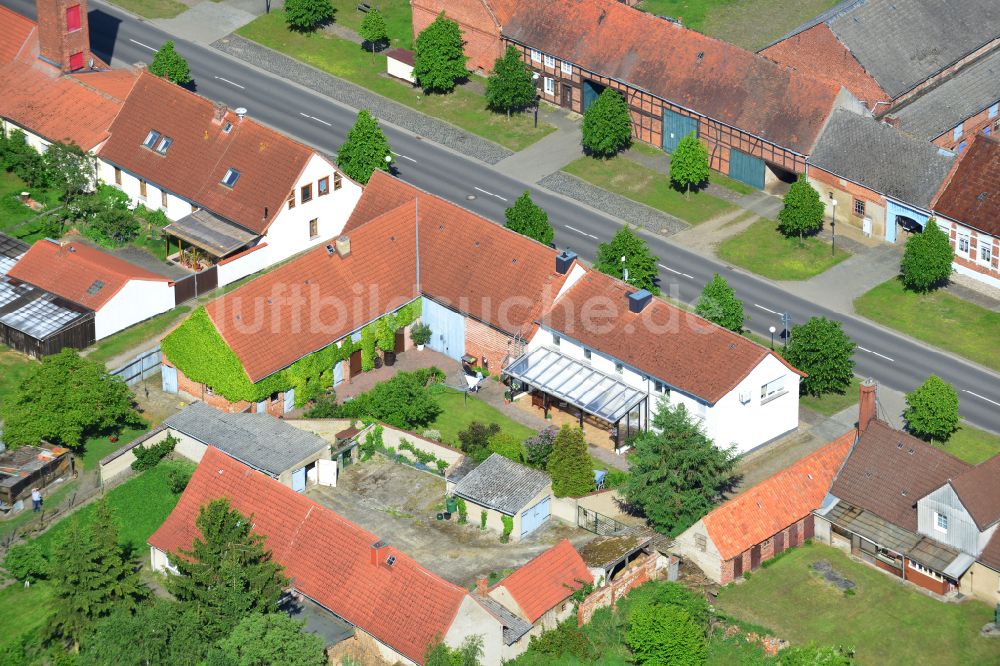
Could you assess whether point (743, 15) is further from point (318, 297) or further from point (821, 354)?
point (318, 297)

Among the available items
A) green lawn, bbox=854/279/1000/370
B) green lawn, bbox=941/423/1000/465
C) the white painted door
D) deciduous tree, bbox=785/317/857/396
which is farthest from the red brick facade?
the white painted door

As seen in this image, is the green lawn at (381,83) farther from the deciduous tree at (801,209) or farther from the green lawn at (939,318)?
the green lawn at (939,318)

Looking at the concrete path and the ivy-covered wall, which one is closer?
the ivy-covered wall

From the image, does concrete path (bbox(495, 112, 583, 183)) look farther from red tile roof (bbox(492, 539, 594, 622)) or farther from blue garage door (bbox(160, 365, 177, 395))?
red tile roof (bbox(492, 539, 594, 622))

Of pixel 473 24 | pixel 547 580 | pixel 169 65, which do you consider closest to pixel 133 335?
pixel 169 65

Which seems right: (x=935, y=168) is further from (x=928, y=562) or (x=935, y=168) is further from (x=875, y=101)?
(x=928, y=562)
